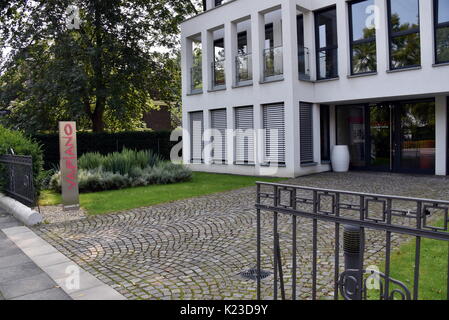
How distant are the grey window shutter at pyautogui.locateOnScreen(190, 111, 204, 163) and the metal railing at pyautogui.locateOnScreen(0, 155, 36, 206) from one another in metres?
8.88

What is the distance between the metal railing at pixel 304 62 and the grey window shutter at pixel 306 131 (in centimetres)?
117

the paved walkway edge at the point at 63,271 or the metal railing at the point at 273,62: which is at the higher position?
the metal railing at the point at 273,62

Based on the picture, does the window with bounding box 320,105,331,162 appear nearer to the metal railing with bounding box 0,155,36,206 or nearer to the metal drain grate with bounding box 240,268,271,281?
the metal railing with bounding box 0,155,36,206

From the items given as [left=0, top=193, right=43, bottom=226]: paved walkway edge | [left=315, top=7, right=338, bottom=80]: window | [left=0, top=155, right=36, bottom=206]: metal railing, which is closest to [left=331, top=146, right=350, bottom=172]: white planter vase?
[left=315, top=7, right=338, bottom=80]: window

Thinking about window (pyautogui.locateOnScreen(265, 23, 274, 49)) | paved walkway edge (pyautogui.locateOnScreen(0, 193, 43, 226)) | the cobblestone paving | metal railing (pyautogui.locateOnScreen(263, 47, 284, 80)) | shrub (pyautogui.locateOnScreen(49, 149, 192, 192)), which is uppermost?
window (pyautogui.locateOnScreen(265, 23, 274, 49))

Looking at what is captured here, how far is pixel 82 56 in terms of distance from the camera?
1803cm

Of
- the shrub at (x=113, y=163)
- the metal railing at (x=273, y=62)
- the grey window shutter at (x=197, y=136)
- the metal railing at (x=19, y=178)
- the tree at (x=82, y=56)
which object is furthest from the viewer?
the tree at (x=82, y=56)

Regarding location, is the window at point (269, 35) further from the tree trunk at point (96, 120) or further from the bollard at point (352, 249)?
the bollard at point (352, 249)

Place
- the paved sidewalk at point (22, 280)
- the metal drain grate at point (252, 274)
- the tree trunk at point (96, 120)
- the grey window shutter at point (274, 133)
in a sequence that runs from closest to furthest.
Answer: the paved sidewalk at point (22, 280) → the metal drain grate at point (252, 274) → the grey window shutter at point (274, 133) → the tree trunk at point (96, 120)

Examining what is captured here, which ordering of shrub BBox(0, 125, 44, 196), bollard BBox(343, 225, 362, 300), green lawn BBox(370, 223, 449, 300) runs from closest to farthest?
bollard BBox(343, 225, 362, 300), green lawn BBox(370, 223, 449, 300), shrub BBox(0, 125, 44, 196)

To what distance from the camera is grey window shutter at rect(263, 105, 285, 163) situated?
13595 mm

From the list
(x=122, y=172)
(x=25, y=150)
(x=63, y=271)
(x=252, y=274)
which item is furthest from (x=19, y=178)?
(x=252, y=274)

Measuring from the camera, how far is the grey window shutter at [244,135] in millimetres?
14617

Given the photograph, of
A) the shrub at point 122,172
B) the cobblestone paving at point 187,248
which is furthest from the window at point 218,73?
the cobblestone paving at point 187,248
